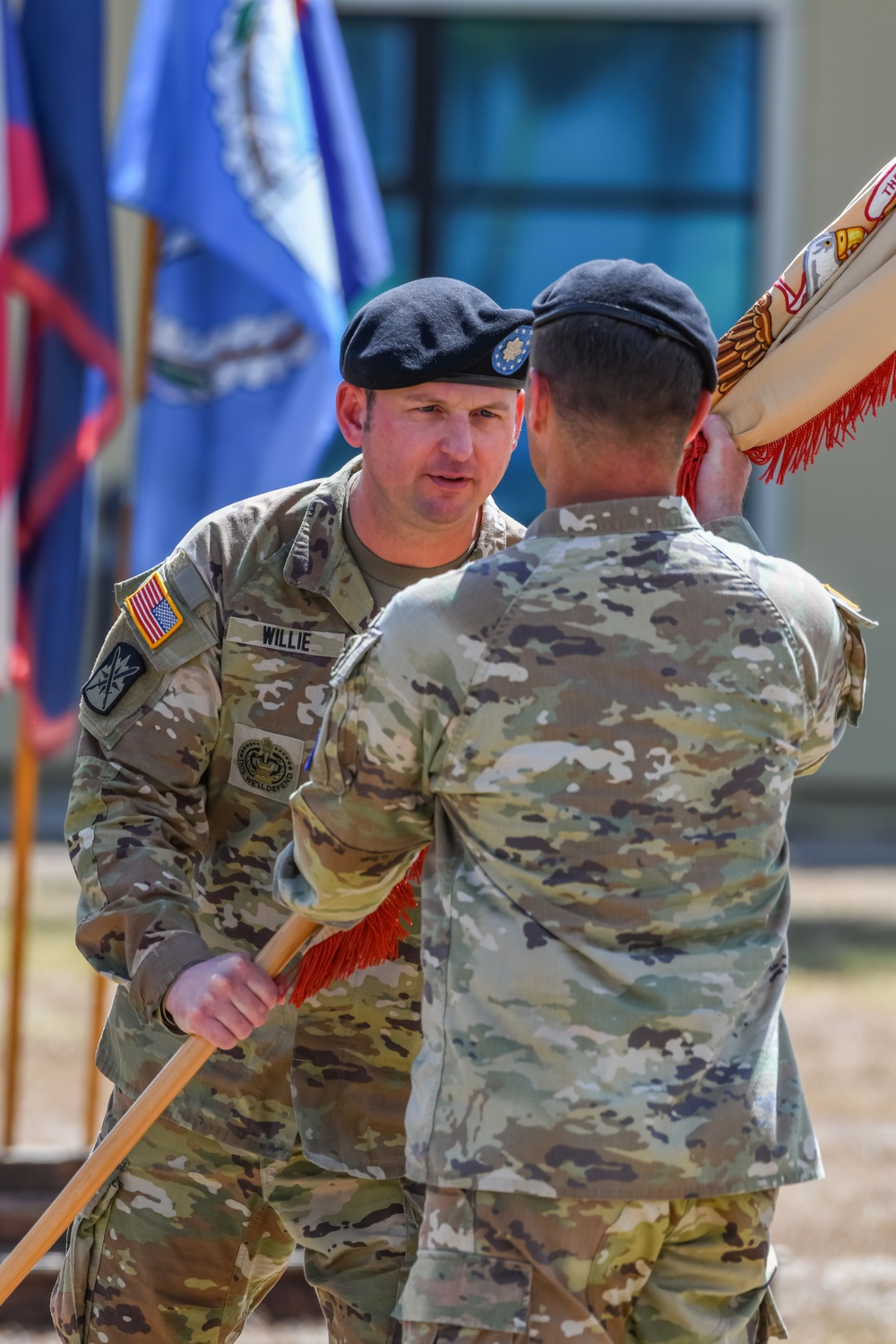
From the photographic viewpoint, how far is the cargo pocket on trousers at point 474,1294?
201 cm

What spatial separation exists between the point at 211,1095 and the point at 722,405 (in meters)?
1.30

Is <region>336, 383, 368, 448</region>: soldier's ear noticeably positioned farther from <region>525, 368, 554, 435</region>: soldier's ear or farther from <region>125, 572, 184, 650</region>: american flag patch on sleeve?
<region>525, 368, 554, 435</region>: soldier's ear

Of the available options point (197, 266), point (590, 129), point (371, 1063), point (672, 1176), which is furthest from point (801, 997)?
point (590, 129)

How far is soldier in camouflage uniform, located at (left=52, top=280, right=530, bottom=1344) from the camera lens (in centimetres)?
283

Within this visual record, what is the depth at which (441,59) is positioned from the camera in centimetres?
1280

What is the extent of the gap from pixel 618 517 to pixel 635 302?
0.24 meters

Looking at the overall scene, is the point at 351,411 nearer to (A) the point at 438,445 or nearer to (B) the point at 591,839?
(A) the point at 438,445

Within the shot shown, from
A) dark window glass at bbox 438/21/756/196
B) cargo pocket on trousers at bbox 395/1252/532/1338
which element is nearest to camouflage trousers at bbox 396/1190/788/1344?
cargo pocket on trousers at bbox 395/1252/532/1338

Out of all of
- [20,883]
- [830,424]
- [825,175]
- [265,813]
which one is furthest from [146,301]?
[825,175]

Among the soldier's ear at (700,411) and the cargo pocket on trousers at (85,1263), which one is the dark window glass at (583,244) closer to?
the cargo pocket on trousers at (85,1263)

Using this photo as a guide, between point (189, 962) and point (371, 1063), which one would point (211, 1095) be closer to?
point (371, 1063)

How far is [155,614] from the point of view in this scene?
2873mm

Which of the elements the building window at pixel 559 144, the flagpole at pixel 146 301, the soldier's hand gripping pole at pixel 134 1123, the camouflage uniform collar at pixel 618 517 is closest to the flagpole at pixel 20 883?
the flagpole at pixel 146 301

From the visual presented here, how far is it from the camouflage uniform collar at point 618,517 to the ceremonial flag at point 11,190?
11.2ft
